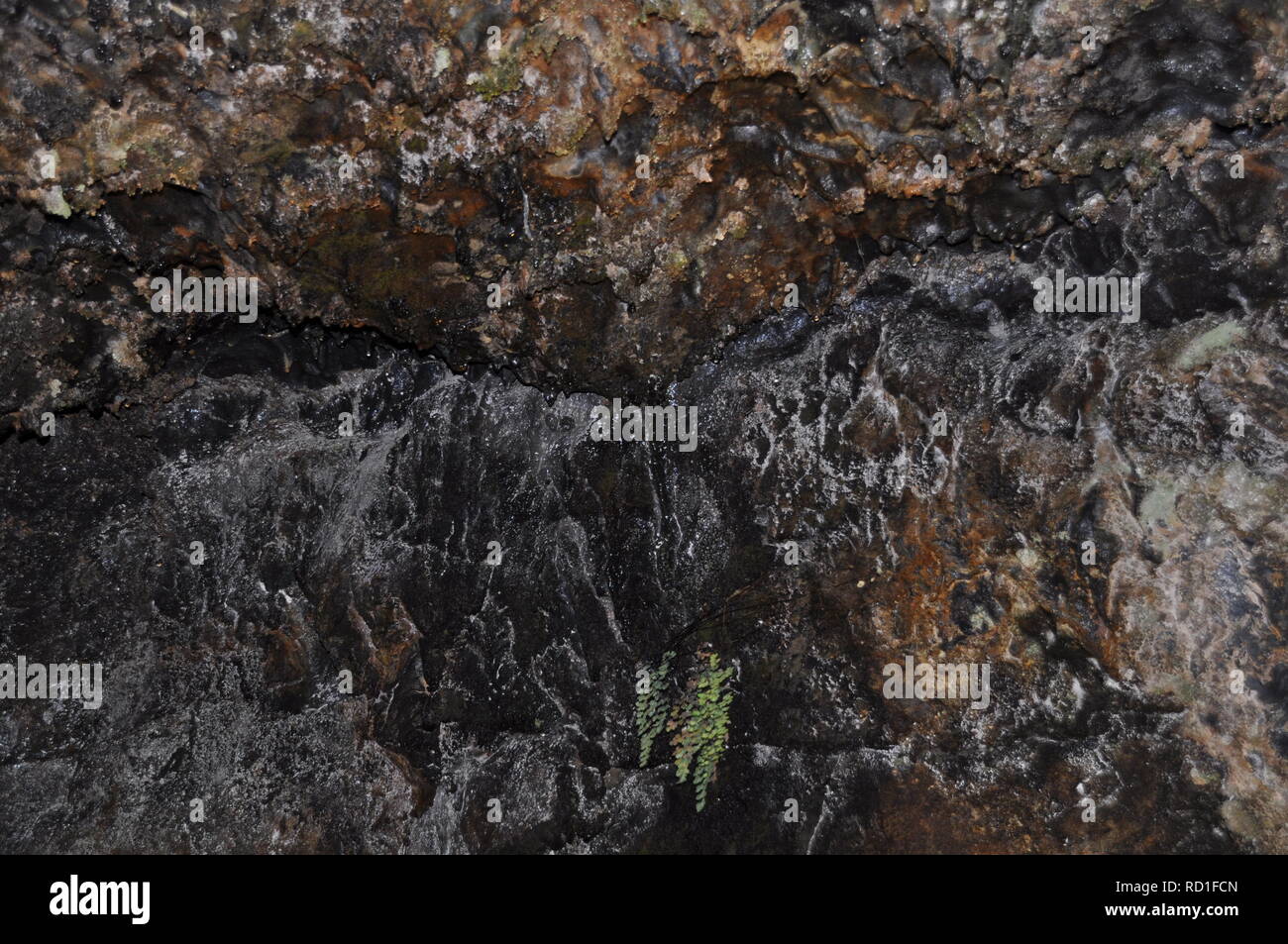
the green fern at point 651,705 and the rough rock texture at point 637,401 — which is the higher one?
the rough rock texture at point 637,401

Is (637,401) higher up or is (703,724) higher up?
(637,401)

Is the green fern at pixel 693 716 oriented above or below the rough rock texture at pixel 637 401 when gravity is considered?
below

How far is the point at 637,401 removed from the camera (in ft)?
15.7

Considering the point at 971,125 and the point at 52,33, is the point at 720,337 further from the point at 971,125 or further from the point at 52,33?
the point at 52,33

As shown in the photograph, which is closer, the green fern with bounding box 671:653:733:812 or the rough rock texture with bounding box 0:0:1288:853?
the rough rock texture with bounding box 0:0:1288:853

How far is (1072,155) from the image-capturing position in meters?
3.96

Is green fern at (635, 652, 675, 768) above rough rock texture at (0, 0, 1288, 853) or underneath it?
underneath

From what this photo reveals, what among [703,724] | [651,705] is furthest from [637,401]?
[703,724]

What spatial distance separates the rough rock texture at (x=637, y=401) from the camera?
148 inches

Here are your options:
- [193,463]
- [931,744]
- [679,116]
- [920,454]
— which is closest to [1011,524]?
[920,454]

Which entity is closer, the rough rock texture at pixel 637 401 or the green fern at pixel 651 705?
the rough rock texture at pixel 637 401

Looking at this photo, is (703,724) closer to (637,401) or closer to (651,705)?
(651,705)

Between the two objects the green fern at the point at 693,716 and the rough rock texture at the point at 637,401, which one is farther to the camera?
the green fern at the point at 693,716

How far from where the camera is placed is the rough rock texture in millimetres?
3752
